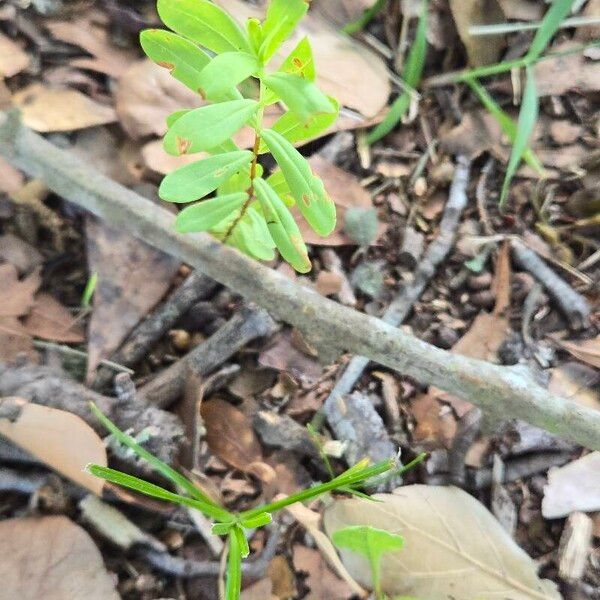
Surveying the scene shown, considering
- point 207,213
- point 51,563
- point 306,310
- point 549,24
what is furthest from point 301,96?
point 549,24

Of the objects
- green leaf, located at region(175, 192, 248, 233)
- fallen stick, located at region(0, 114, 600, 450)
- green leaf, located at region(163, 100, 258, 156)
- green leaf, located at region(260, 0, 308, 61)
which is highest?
green leaf, located at region(260, 0, 308, 61)

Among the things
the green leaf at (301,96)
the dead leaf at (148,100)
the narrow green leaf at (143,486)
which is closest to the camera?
the green leaf at (301,96)

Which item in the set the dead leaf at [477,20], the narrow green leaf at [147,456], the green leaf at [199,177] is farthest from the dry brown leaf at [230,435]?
the dead leaf at [477,20]

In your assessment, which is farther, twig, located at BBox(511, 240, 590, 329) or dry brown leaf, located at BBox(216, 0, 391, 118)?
dry brown leaf, located at BBox(216, 0, 391, 118)

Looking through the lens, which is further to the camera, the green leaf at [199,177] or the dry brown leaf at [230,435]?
the dry brown leaf at [230,435]

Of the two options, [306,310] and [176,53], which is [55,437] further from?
[176,53]

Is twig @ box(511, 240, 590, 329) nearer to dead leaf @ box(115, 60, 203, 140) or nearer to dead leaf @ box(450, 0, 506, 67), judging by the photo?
dead leaf @ box(450, 0, 506, 67)

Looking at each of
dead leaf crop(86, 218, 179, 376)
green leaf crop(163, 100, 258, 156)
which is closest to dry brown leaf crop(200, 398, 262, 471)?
dead leaf crop(86, 218, 179, 376)

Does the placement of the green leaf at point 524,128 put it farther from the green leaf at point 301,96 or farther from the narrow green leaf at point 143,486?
the narrow green leaf at point 143,486
